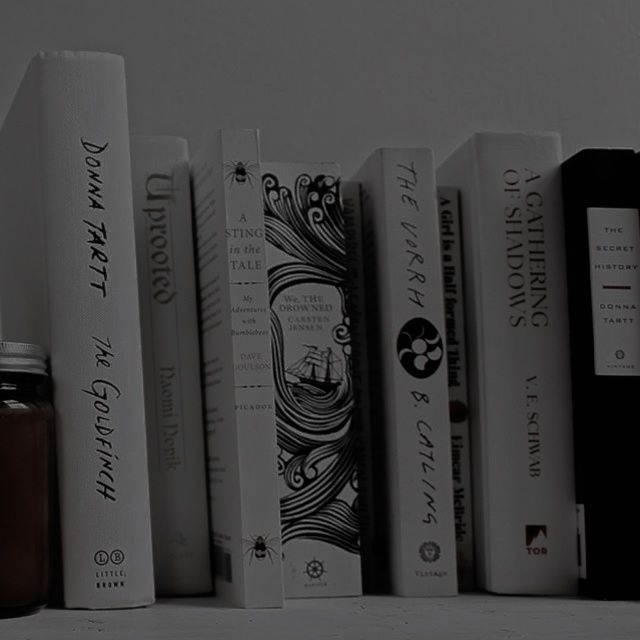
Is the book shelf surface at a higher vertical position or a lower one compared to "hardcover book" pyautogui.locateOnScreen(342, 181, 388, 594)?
lower

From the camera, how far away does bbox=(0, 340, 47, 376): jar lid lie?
0.58 metres

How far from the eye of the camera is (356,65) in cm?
85

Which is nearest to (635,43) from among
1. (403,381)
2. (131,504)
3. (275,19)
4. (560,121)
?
(560,121)

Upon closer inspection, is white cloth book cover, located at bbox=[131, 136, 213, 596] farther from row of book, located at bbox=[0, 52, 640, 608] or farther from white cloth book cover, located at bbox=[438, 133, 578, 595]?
white cloth book cover, located at bbox=[438, 133, 578, 595]

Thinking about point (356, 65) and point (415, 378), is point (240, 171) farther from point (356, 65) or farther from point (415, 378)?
point (356, 65)

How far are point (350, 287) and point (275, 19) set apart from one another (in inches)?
9.3

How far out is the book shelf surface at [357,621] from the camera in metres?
0.54

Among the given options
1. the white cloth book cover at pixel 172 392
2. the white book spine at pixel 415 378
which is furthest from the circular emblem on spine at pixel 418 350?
the white cloth book cover at pixel 172 392

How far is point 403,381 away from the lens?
2.16 ft

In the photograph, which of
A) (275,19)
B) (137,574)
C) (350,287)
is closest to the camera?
(137,574)

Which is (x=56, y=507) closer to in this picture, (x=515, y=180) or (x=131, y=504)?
(x=131, y=504)

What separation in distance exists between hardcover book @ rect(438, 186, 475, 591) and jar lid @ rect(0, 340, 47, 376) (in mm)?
222

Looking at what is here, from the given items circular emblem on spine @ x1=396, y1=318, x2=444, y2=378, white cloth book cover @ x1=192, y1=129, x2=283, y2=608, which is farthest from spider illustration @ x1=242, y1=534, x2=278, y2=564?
circular emblem on spine @ x1=396, y1=318, x2=444, y2=378

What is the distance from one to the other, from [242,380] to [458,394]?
5.2 inches
